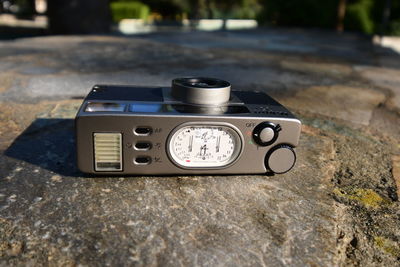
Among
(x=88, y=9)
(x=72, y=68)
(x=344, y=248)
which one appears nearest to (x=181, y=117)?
(x=344, y=248)

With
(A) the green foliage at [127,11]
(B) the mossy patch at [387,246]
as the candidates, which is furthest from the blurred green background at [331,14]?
(B) the mossy patch at [387,246]

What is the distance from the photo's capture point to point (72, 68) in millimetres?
2355

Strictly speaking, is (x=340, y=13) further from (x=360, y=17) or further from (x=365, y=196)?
(x=365, y=196)

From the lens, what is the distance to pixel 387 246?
768mm

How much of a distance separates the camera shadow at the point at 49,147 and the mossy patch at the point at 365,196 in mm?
686

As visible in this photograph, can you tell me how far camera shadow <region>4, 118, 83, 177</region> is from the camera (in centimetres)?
104

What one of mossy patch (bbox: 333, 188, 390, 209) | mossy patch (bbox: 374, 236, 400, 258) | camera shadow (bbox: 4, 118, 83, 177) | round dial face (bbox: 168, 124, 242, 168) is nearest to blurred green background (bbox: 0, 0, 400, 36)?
camera shadow (bbox: 4, 118, 83, 177)

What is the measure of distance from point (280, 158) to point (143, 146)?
356 mm

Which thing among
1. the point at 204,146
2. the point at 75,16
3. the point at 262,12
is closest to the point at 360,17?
the point at 262,12

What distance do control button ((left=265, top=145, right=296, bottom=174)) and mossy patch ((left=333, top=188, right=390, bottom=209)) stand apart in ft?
0.46

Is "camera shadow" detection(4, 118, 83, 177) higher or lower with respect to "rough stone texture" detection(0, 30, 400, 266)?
higher

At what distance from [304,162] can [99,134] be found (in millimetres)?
620

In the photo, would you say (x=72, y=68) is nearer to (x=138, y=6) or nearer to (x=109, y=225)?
(x=109, y=225)

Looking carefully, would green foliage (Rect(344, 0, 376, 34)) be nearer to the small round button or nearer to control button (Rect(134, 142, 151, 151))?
the small round button
